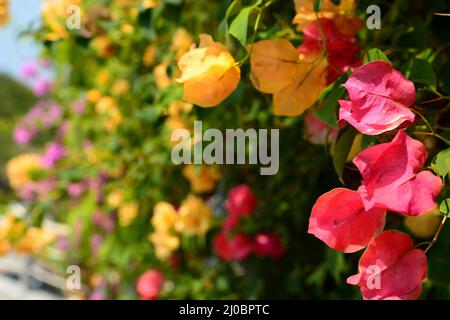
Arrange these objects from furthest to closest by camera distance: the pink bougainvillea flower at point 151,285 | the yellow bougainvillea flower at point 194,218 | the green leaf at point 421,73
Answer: the yellow bougainvillea flower at point 194,218 → the pink bougainvillea flower at point 151,285 → the green leaf at point 421,73

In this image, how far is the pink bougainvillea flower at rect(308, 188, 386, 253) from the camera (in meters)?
0.50

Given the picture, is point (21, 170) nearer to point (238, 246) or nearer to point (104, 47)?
point (104, 47)

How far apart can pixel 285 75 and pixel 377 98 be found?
16 cm

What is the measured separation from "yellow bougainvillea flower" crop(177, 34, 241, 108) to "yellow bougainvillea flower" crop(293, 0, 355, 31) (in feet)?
0.36

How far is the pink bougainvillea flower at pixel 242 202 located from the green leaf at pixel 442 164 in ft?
2.43

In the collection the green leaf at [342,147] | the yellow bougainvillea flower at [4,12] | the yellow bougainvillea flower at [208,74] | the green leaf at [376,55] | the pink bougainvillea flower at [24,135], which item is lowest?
the green leaf at [342,147]

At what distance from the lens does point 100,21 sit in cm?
118

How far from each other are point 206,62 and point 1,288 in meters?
3.14

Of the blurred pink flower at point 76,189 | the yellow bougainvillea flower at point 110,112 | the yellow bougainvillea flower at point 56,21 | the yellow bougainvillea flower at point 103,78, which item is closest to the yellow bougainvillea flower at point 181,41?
the yellow bougainvillea flower at point 56,21

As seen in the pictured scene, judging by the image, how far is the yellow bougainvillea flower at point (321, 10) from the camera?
Answer: 674 millimetres

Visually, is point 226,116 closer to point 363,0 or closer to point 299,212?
point 299,212

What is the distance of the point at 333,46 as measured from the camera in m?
0.69

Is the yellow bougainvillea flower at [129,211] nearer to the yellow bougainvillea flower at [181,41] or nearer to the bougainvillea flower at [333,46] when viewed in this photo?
the yellow bougainvillea flower at [181,41]
